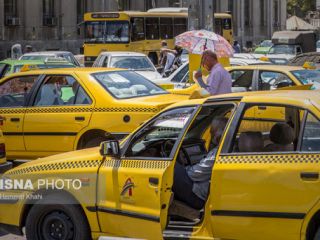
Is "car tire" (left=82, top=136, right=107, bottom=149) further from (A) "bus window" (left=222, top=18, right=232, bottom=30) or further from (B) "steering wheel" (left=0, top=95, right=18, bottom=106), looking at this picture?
(A) "bus window" (left=222, top=18, right=232, bottom=30)

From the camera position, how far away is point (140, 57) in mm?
21516

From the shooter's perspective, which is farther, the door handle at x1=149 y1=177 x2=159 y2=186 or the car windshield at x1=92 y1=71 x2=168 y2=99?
the car windshield at x1=92 y1=71 x2=168 y2=99

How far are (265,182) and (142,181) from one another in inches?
45.6

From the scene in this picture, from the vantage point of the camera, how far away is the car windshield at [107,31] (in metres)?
33.7

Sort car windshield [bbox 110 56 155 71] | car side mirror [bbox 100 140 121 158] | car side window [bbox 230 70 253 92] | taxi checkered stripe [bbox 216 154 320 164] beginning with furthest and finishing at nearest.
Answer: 1. car windshield [bbox 110 56 155 71]
2. car side window [bbox 230 70 253 92]
3. car side mirror [bbox 100 140 121 158]
4. taxi checkered stripe [bbox 216 154 320 164]

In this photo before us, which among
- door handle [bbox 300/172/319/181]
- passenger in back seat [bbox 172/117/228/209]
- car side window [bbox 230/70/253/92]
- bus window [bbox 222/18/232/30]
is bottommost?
passenger in back seat [bbox 172/117/228/209]

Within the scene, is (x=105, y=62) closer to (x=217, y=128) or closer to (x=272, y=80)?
(x=272, y=80)

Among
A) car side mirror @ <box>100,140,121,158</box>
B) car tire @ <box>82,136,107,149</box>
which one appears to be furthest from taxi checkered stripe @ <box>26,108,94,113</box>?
car side mirror @ <box>100,140,121,158</box>

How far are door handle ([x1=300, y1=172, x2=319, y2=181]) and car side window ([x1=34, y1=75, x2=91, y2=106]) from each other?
554cm

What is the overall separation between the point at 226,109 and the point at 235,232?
1650mm

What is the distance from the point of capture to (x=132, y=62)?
21266 millimetres

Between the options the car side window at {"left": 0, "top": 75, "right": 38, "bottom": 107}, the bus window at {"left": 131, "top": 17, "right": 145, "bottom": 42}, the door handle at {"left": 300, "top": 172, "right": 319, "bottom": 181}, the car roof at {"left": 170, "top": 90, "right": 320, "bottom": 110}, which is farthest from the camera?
the bus window at {"left": 131, "top": 17, "right": 145, "bottom": 42}

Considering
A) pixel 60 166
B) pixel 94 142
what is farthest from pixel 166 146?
pixel 94 142

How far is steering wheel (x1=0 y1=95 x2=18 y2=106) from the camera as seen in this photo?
36.2 ft
